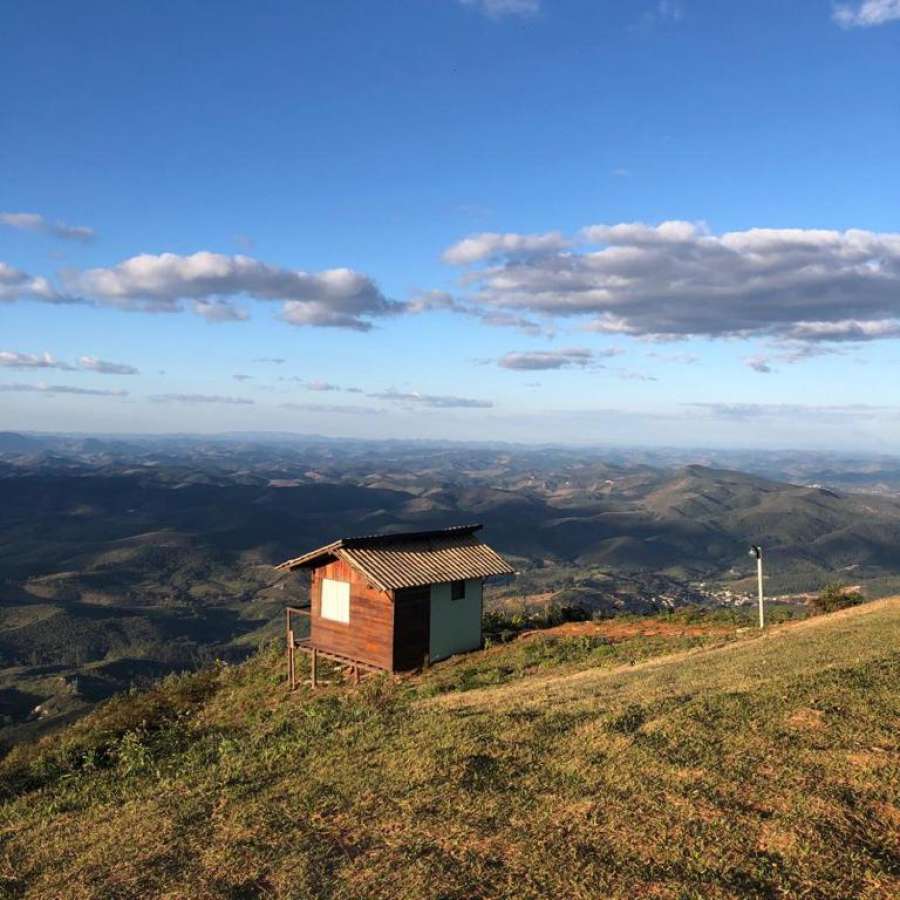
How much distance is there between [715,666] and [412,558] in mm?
14259

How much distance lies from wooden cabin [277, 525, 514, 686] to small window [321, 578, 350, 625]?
4 centimetres

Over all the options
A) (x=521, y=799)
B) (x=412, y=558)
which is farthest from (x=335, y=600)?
(x=521, y=799)

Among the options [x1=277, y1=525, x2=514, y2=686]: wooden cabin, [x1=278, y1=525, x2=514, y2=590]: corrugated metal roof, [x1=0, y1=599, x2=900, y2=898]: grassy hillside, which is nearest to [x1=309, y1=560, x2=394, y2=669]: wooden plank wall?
[x1=277, y1=525, x2=514, y2=686]: wooden cabin

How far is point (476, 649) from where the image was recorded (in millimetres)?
30578

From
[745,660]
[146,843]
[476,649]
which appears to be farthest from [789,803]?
[476,649]

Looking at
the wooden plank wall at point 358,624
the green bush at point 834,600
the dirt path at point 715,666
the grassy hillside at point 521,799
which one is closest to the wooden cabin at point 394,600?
the wooden plank wall at point 358,624

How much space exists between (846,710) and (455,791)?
269 inches

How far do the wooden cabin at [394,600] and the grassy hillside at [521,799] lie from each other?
31.9 feet

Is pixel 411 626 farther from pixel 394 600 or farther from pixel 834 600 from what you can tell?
pixel 834 600

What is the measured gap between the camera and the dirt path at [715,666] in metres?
16.2

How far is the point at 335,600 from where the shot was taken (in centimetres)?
2953

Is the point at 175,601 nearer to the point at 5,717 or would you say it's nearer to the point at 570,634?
the point at 5,717

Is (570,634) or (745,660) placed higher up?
(745,660)

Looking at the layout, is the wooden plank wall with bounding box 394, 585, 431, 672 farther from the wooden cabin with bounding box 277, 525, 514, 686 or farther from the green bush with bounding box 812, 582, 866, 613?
the green bush with bounding box 812, 582, 866, 613
